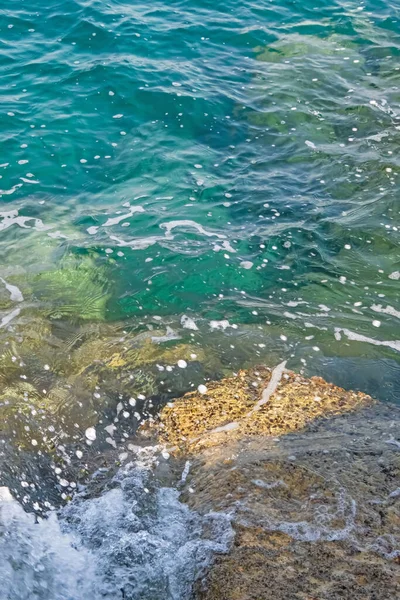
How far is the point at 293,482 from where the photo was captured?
5.45 metres

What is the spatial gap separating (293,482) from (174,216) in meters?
5.65

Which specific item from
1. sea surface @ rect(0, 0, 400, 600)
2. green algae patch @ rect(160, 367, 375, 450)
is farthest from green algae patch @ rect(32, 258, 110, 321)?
green algae patch @ rect(160, 367, 375, 450)

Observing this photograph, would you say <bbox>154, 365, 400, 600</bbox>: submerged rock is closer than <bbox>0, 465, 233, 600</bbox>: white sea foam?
Yes

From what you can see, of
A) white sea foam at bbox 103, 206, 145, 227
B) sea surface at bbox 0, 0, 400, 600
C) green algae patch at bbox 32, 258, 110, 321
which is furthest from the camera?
white sea foam at bbox 103, 206, 145, 227

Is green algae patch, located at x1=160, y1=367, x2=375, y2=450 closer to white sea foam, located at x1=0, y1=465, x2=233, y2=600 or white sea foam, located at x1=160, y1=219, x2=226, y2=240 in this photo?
white sea foam, located at x1=0, y1=465, x2=233, y2=600

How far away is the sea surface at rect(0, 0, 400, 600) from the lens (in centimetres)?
698

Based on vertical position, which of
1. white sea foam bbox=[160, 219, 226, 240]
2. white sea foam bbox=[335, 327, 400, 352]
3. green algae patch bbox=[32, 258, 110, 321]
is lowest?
white sea foam bbox=[335, 327, 400, 352]

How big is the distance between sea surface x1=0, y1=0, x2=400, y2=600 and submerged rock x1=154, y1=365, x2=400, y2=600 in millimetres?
355

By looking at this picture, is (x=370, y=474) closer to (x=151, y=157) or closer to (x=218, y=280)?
(x=218, y=280)

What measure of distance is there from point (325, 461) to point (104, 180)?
6.90 m

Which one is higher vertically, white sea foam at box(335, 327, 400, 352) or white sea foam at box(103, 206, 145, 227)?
white sea foam at box(103, 206, 145, 227)

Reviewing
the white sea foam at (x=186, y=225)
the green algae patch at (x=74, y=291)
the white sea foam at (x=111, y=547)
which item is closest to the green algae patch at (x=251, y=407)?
the white sea foam at (x=111, y=547)

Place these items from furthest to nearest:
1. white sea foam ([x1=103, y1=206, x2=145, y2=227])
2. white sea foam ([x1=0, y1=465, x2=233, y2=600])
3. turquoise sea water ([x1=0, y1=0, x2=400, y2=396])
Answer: white sea foam ([x1=103, y1=206, x2=145, y2=227]), turquoise sea water ([x1=0, y1=0, x2=400, y2=396]), white sea foam ([x1=0, y1=465, x2=233, y2=600])

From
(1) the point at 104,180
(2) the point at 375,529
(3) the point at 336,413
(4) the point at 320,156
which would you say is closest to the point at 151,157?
(1) the point at 104,180
